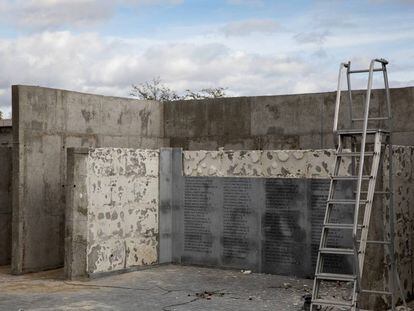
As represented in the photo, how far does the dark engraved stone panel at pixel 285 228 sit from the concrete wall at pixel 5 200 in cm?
561

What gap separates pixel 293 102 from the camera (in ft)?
42.9

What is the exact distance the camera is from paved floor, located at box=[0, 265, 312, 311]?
891 cm

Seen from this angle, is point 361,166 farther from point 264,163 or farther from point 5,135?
point 5,135

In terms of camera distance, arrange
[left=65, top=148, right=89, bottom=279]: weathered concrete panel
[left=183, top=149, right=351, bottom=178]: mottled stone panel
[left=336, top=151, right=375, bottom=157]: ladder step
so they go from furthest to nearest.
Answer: [left=183, top=149, right=351, bottom=178]: mottled stone panel < [left=65, top=148, right=89, bottom=279]: weathered concrete panel < [left=336, top=151, right=375, bottom=157]: ladder step

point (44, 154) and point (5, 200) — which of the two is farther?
point (5, 200)

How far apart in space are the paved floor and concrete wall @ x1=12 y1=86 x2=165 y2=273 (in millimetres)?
629

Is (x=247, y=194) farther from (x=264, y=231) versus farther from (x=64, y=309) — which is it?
(x=64, y=309)

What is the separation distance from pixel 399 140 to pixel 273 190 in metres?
2.67

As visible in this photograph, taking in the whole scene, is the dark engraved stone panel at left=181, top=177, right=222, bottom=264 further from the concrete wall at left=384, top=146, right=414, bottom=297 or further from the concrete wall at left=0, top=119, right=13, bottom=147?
the concrete wall at left=0, top=119, right=13, bottom=147

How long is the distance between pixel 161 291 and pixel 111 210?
2.20 metres

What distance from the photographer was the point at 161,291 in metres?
9.91

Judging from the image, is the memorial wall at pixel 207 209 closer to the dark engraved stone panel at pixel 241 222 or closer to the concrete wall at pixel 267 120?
the dark engraved stone panel at pixel 241 222

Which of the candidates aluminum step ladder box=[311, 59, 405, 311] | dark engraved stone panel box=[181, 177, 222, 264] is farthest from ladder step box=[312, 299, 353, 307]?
dark engraved stone panel box=[181, 177, 222, 264]

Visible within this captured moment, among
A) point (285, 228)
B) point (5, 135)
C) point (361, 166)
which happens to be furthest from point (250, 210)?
point (5, 135)
